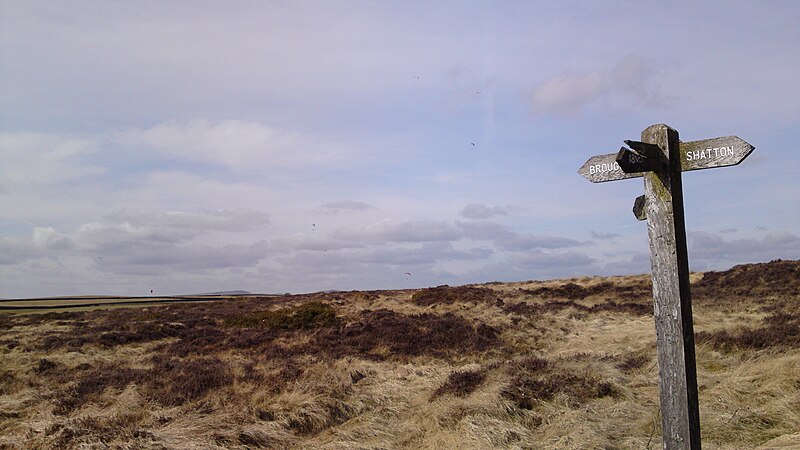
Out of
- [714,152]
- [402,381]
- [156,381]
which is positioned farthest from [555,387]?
[156,381]

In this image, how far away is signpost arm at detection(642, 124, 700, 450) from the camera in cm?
446

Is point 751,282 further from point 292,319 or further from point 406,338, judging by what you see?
point 292,319

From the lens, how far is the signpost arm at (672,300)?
4.46 metres

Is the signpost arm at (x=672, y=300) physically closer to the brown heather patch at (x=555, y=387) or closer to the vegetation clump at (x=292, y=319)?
the brown heather patch at (x=555, y=387)

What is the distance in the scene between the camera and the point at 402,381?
39.7 feet

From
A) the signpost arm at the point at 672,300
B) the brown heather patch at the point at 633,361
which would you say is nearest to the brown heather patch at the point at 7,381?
the signpost arm at the point at 672,300

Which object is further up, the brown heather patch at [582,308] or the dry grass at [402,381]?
the brown heather patch at [582,308]

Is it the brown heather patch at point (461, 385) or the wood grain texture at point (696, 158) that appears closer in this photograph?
the wood grain texture at point (696, 158)

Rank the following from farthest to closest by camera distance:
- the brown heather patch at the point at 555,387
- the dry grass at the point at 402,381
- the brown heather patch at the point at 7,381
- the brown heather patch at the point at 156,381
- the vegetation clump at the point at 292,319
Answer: the vegetation clump at the point at 292,319, the brown heather patch at the point at 7,381, the brown heather patch at the point at 156,381, the brown heather patch at the point at 555,387, the dry grass at the point at 402,381

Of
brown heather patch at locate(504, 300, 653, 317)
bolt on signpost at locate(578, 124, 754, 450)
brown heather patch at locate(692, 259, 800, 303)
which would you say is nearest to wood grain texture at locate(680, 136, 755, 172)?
bolt on signpost at locate(578, 124, 754, 450)

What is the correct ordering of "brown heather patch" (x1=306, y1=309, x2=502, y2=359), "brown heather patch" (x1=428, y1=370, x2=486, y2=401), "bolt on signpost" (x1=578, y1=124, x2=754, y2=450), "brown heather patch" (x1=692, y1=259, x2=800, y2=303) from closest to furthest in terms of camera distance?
"bolt on signpost" (x1=578, y1=124, x2=754, y2=450)
"brown heather patch" (x1=428, y1=370, x2=486, y2=401)
"brown heather patch" (x1=306, y1=309, x2=502, y2=359)
"brown heather patch" (x1=692, y1=259, x2=800, y2=303)

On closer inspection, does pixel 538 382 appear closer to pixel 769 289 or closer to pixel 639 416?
pixel 639 416

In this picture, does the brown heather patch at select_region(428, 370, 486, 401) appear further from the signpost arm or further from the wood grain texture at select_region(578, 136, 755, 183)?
the wood grain texture at select_region(578, 136, 755, 183)

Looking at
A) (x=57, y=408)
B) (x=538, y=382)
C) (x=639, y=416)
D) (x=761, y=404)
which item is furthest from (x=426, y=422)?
(x=57, y=408)
